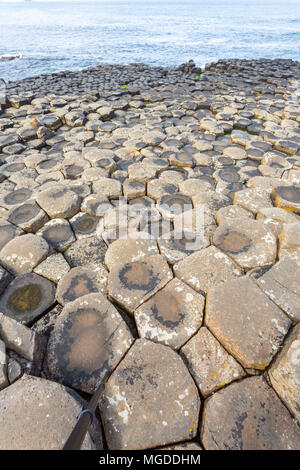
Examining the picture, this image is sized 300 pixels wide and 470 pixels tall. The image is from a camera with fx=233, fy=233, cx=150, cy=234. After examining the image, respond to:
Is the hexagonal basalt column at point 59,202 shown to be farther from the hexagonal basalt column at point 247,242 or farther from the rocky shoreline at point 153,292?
the hexagonal basalt column at point 247,242

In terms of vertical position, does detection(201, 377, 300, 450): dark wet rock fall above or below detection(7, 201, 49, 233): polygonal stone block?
below

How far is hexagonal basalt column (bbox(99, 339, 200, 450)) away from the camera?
1.23m

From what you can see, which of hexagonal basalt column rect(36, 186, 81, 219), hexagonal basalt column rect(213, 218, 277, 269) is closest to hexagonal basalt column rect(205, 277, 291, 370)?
hexagonal basalt column rect(213, 218, 277, 269)

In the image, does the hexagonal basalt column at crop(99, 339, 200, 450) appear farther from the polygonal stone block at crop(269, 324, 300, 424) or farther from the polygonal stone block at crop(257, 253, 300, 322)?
the polygonal stone block at crop(257, 253, 300, 322)

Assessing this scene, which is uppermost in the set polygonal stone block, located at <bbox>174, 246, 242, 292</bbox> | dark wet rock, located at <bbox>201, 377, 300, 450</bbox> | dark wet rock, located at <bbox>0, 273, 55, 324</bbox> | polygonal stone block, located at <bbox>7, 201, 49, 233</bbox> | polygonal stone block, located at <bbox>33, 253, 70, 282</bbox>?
polygonal stone block, located at <bbox>7, 201, 49, 233</bbox>

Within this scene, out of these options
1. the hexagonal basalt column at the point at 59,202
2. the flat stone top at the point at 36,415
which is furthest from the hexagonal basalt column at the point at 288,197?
the flat stone top at the point at 36,415

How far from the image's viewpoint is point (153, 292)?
1.84 metres

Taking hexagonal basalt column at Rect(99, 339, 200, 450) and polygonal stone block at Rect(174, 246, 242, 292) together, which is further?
polygonal stone block at Rect(174, 246, 242, 292)

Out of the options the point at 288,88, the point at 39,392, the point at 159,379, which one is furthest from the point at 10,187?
the point at 288,88

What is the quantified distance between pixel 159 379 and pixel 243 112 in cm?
589

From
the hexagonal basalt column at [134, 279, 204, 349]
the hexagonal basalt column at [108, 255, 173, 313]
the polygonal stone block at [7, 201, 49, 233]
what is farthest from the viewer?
the polygonal stone block at [7, 201, 49, 233]

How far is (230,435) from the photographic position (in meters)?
1.21

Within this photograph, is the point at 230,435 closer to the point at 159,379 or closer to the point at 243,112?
the point at 159,379

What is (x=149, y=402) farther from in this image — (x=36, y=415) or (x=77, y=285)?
(x=77, y=285)
